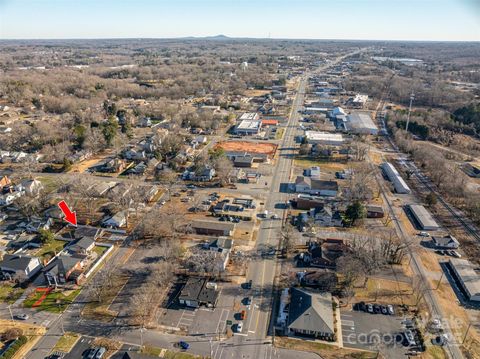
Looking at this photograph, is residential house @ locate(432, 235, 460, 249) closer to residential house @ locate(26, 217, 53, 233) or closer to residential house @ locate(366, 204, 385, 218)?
residential house @ locate(366, 204, 385, 218)

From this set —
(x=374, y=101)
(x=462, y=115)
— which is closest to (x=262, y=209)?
(x=462, y=115)

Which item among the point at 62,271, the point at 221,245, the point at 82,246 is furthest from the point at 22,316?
the point at 221,245

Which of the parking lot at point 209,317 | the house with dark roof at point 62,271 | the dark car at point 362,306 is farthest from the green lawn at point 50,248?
the dark car at point 362,306

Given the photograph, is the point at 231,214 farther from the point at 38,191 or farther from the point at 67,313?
the point at 38,191

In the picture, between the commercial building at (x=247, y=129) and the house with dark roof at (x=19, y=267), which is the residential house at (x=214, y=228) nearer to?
the house with dark roof at (x=19, y=267)

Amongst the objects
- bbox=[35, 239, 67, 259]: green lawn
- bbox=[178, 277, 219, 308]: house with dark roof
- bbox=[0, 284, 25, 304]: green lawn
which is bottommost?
bbox=[0, 284, 25, 304]: green lawn

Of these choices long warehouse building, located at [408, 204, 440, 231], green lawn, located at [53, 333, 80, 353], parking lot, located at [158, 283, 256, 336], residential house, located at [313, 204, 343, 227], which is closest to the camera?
Answer: green lawn, located at [53, 333, 80, 353]

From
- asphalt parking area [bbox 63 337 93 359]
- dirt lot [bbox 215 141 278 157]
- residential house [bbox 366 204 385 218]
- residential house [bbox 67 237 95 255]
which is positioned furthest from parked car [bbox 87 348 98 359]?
dirt lot [bbox 215 141 278 157]

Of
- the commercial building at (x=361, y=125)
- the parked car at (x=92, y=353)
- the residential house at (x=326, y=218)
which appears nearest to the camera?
the parked car at (x=92, y=353)
